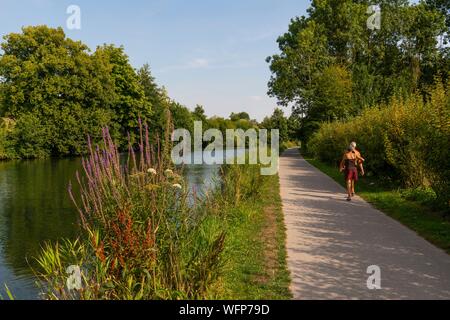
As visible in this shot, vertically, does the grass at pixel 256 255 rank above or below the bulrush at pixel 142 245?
below

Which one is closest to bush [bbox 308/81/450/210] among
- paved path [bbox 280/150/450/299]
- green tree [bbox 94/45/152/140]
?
paved path [bbox 280/150/450/299]

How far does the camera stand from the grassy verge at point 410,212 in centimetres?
855

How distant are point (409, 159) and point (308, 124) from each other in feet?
91.6

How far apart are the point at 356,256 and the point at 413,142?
7.99 metres

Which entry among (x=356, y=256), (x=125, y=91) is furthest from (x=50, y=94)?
(x=356, y=256)

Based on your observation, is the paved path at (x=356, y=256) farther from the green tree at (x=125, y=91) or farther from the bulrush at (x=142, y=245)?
the green tree at (x=125, y=91)

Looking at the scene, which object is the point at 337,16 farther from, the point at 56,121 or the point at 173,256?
the point at 173,256

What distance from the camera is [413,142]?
13781mm

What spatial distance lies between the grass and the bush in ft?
13.1

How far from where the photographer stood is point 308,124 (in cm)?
4191

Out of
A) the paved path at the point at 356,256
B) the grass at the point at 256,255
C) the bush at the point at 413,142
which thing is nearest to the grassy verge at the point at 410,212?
the paved path at the point at 356,256

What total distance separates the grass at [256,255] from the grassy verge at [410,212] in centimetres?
288

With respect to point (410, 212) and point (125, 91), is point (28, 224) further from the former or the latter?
point (125, 91)
